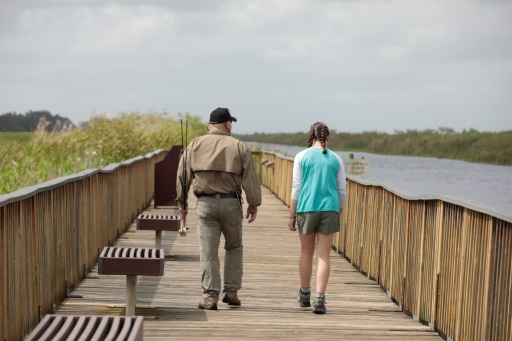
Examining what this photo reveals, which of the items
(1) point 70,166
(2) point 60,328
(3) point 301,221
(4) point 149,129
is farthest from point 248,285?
(4) point 149,129

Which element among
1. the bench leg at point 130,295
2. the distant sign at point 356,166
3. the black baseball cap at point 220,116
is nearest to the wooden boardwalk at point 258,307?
the bench leg at point 130,295

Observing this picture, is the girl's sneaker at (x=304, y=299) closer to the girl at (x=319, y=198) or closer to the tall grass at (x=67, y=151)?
the girl at (x=319, y=198)

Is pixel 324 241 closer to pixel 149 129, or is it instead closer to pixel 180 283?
pixel 180 283

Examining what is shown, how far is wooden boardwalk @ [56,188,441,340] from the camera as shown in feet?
25.3

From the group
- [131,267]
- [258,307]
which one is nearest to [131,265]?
[131,267]

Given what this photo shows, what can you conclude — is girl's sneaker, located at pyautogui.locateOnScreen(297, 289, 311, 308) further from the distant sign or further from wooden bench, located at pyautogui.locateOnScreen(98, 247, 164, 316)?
the distant sign

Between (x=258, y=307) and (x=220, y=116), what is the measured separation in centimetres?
194

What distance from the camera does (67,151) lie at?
1948 cm

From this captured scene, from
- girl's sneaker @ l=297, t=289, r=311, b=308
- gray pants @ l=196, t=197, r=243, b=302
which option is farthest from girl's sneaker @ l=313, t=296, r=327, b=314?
gray pants @ l=196, t=197, r=243, b=302

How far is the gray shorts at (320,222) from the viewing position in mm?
8500

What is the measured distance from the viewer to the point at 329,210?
334 inches

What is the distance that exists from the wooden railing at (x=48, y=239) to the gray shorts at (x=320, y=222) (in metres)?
2.34

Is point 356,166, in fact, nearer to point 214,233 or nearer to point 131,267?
point 214,233

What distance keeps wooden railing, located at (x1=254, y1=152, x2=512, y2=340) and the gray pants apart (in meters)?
1.73
